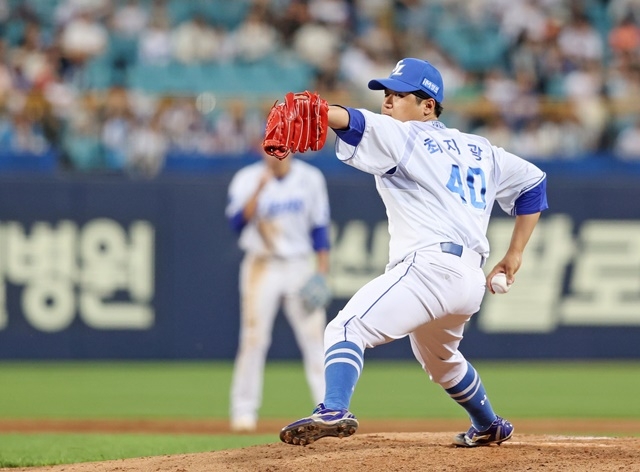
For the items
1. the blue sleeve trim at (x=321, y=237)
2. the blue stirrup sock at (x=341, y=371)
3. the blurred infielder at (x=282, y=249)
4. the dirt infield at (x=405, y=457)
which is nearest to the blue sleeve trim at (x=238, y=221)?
the blurred infielder at (x=282, y=249)

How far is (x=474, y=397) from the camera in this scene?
5676mm

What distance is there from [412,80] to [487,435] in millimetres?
1862

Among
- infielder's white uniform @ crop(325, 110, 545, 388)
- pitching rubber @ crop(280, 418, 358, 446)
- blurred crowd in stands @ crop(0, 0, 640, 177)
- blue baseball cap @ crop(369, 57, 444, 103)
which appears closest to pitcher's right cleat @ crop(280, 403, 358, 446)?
pitching rubber @ crop(280, 418, 358, 446)

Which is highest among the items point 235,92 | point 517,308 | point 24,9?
point 24,9

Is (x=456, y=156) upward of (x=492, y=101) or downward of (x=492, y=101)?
downward

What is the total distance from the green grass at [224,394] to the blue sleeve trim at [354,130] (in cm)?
285

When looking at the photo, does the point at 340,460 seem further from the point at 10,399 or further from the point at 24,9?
the point at 24,9

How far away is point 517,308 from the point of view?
12570 millimetres

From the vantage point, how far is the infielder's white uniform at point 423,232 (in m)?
4.90

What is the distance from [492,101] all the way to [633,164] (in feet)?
5.72

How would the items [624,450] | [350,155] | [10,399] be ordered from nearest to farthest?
[350,155] → [624,450] → [10,399]

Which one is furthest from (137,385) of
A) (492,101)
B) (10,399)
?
(492,101)

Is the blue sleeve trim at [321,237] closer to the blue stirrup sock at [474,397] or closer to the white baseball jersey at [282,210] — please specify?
the white baseball jersey at [282,210]

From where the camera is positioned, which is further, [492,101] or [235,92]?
[235,92]
